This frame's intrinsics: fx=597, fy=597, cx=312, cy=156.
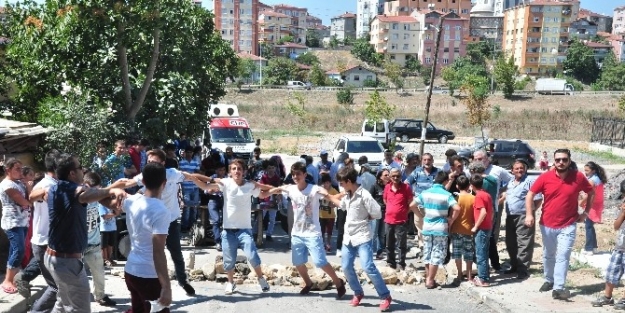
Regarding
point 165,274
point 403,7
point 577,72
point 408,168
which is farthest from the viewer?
point 403,7

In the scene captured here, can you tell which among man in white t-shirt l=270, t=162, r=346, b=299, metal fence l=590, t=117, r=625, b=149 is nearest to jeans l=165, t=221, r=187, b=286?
man in white t-shirt l=270, t=162, r=346, b=299

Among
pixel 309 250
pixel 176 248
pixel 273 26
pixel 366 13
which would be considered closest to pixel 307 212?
pixel 309 250

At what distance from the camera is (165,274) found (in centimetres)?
510

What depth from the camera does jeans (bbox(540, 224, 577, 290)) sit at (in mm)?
7527

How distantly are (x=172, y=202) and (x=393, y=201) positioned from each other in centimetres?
351

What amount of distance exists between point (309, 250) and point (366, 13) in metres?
152

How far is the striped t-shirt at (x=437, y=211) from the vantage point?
26.8ft

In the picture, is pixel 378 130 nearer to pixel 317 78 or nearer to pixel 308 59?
pixel 317 78

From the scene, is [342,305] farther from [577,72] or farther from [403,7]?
[403,7]

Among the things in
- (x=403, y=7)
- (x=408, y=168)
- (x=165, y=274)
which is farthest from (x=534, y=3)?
(x=165, y=274)

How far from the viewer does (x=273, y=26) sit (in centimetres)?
14562

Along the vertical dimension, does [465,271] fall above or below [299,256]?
below

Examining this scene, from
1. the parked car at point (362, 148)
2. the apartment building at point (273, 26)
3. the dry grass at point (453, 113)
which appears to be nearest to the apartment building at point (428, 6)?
the apartment building at point (273, 26)

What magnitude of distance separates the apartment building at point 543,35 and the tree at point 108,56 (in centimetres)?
10298
